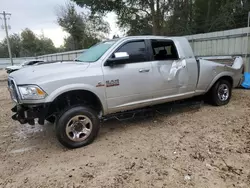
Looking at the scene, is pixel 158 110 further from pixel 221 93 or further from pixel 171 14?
pixel 171 14

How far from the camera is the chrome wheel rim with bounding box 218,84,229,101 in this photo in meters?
5.30

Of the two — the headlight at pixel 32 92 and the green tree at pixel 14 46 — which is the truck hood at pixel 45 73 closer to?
the headlight at pixel 32 92

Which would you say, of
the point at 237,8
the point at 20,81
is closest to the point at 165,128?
the point at 20,81

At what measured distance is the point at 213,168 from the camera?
2709mm

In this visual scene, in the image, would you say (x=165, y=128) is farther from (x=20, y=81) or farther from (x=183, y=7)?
(x=183, y=7)

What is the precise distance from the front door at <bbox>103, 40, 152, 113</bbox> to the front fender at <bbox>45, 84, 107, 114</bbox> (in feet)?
0.32

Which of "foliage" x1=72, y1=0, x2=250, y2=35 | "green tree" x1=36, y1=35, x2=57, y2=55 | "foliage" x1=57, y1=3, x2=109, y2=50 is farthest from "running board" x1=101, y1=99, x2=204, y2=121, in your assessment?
"green tree" x1=36, y1=35, x2=57, y2=55

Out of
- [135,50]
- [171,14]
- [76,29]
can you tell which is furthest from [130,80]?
[76,29]

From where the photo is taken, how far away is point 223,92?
5.41m

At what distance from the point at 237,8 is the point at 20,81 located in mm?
15554

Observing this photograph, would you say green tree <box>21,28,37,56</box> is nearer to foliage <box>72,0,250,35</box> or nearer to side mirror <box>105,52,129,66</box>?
foliage <box>72,0,250,35</box>

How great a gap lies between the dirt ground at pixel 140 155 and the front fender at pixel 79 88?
0.80m

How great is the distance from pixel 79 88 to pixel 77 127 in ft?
2.24

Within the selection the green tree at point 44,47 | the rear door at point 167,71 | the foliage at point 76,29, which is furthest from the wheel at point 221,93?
the green tree at point 44,47
